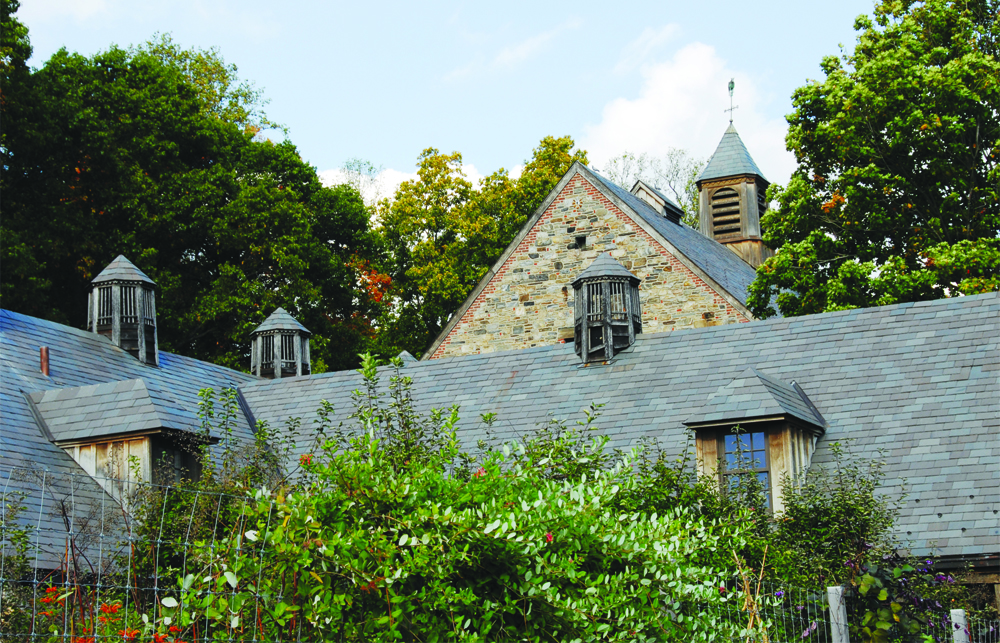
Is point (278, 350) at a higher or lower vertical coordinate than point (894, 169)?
lower

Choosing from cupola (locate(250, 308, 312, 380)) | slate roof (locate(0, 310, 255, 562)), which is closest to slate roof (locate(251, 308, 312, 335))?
cupola (locate(250, 308, 312, 380))

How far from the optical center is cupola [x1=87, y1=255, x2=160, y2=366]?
22.1 m

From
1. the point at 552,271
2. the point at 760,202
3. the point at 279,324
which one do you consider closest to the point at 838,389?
the point at 552,271

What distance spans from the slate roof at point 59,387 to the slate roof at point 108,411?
26 millimetres

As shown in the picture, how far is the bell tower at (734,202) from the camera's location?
3891cm

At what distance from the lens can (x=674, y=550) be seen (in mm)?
7539

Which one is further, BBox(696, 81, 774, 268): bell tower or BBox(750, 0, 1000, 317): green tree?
BBox(696, 81, 774, 268): bell tower

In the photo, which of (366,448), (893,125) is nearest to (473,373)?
(893,125)

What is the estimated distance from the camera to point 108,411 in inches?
696

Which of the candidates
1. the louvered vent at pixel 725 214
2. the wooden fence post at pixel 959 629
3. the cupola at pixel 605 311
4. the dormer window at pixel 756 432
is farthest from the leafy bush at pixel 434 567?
the louvered vent at pixel 725 214

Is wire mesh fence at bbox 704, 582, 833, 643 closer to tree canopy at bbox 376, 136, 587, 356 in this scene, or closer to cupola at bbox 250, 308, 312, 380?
cupola at bbox 250, 308, 312, 380

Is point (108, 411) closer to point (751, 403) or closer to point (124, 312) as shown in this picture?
point (124, 312)

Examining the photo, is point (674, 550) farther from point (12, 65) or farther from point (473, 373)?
point (12, 65)

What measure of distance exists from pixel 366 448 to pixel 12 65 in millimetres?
24597
